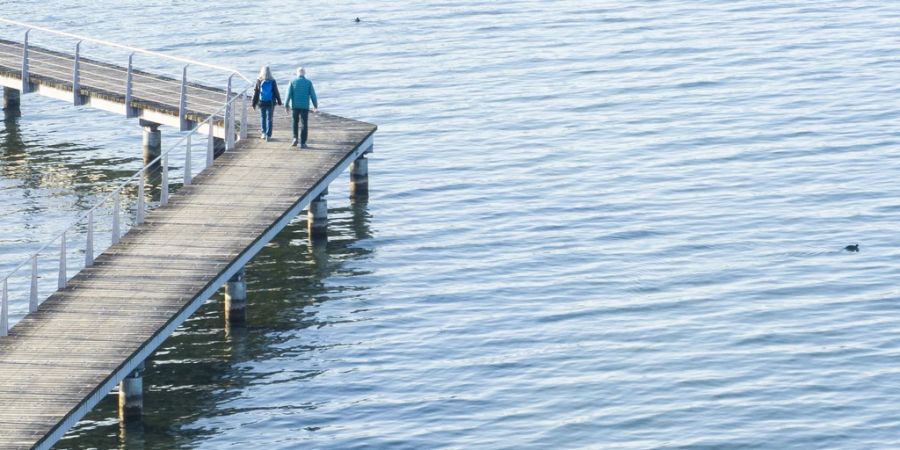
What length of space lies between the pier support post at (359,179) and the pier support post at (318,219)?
9.12 feet

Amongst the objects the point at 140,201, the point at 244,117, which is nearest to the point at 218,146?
the point at 244,117

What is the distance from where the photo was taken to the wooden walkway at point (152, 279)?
28.1 meters

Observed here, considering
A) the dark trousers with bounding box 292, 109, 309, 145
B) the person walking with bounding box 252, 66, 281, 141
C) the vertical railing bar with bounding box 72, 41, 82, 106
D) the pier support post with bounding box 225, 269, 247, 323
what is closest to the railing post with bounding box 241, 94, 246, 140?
the person walking with bounding box 252, 66, 281, 141

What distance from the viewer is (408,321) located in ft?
116

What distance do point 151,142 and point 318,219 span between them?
806 centimetres

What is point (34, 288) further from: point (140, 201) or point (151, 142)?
point (151, 142)

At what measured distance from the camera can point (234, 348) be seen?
1346 inches

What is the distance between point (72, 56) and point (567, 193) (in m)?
14.7

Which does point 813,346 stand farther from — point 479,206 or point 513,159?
point 513,159

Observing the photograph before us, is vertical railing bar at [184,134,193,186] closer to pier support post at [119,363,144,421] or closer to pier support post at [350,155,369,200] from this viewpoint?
pier support post at [350,155,369,200]

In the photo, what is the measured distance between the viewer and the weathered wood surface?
1110 inches

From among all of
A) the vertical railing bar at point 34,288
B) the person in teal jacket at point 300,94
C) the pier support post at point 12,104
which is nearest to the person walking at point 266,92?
the person in teal jacket at point 300,94

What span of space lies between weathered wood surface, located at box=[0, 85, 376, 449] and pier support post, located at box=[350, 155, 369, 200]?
135 centimetres

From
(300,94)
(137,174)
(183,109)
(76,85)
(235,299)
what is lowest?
(235,299)
